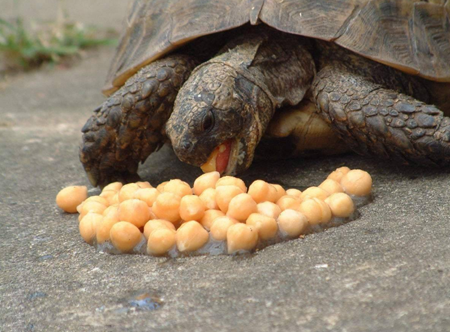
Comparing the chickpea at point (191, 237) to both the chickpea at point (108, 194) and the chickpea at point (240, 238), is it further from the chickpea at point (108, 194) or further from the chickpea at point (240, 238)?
the chickpea at point (108, 194)

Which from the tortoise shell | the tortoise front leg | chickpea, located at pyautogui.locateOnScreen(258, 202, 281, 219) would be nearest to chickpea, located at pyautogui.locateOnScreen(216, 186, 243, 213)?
chickpea, located at pyautogui.locateOnScreen(258, 202, 281, 219)

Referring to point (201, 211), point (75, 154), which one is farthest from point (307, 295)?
point (75, 154)

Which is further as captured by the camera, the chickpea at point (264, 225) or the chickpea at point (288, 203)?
the chickpea at point (288, 203)

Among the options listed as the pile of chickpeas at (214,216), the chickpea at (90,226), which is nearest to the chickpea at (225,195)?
the pile of chickpeas at (214,216)

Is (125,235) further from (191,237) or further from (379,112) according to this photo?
(379,112)

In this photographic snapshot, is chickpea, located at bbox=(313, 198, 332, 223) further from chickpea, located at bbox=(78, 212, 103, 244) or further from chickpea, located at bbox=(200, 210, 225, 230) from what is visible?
chickpea, located at bbox=(78, 212, 103, 244)
